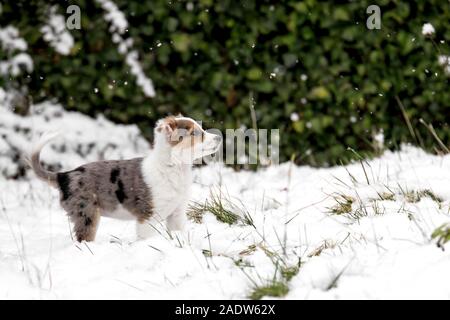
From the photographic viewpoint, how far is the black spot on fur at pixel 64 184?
4.07 metres

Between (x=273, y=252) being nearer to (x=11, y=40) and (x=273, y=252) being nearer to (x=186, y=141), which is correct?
(x=186, y=141)

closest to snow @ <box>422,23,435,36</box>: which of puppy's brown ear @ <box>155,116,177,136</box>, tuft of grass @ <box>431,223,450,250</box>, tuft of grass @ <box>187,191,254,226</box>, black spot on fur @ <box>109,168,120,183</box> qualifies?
tuft of grass @ <box>187,191,254,226</box>

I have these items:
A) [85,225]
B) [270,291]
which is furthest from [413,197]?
[85,225]

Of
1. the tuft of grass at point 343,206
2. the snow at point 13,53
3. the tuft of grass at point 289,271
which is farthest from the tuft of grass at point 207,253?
the snow at point 13,53

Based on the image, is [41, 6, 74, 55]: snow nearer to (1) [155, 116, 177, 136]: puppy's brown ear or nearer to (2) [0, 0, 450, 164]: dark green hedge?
(2) [0, 0, 450, 164]: dark green hedge

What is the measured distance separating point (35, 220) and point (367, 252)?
2.95m

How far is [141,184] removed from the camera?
4.07 meters

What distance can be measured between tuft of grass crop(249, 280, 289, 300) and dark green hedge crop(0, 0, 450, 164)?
3.68 meters

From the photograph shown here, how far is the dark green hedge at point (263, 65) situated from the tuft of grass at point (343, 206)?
2.19m

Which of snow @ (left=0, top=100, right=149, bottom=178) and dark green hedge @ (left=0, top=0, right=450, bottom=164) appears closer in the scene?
dark green hedge @ (left=0, top=0, right=450, bottom=164)

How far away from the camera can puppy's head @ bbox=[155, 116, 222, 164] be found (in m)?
4.11

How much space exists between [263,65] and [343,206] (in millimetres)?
2616

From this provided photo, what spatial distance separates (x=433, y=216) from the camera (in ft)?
11.5
